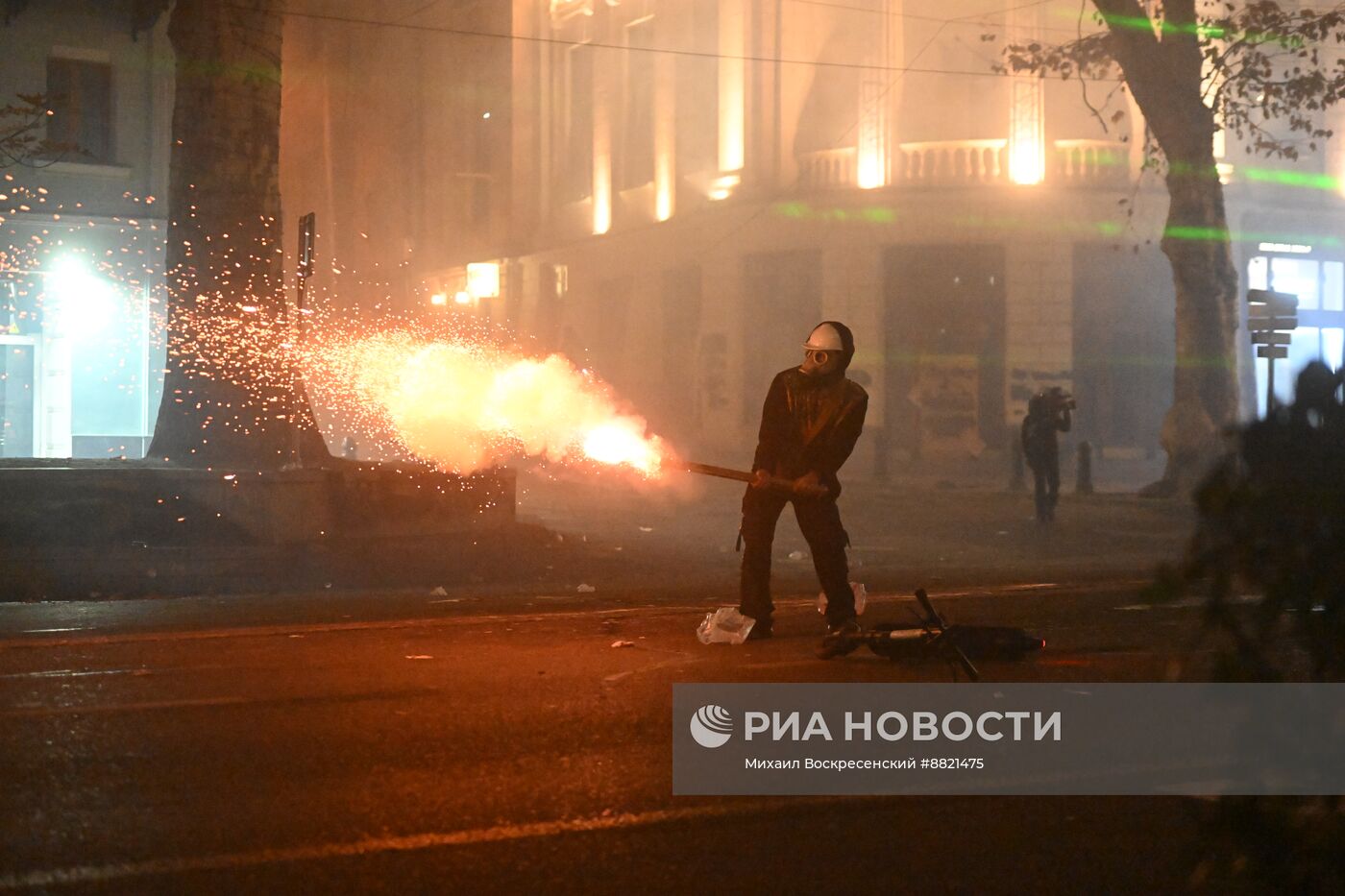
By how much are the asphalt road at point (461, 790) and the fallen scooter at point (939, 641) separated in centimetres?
10

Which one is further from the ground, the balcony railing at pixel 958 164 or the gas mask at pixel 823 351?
the balcony railing at pixel 958 164

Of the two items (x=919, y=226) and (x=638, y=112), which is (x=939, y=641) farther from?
(x=638, y=112)

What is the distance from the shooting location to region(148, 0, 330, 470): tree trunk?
51.9 feet

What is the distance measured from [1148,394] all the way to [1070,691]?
25.8m

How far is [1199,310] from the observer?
2258cm

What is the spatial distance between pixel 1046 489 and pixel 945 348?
11595 mm

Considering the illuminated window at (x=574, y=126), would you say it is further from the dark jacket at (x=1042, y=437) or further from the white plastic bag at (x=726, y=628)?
the white plastic bag at (x=726, y=628)

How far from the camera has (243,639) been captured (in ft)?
29.5

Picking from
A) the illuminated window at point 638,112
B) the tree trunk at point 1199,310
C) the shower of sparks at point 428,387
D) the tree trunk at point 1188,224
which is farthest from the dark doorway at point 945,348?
the shower of sparks at point 428,387

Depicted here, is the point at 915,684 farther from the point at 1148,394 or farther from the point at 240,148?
the point at 1148,394

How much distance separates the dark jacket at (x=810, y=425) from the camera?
8602 mm

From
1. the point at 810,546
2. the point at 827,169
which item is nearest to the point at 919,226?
the point at 827,169

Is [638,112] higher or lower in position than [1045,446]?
higher

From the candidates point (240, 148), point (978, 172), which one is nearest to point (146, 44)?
point (240, 148)
